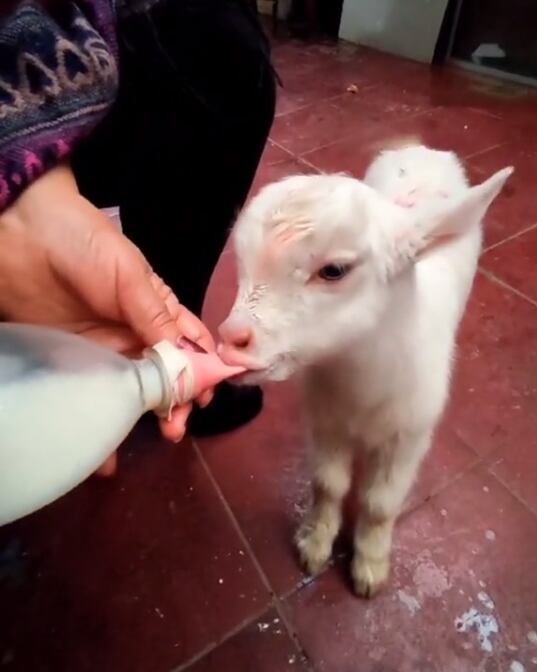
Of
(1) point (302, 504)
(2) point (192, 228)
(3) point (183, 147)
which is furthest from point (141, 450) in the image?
(3) point (183, 147)

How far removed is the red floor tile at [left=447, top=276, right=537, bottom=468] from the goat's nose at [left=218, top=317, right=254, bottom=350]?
773 mm

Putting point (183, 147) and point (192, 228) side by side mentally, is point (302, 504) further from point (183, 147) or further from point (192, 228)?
point (183, 147)

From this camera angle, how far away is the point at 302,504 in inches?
47.2

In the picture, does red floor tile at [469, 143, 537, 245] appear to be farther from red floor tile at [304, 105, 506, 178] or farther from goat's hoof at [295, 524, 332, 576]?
goat's hoof at [295, 524, 332, 576]

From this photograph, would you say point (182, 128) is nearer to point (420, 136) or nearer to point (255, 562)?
point (255, 562)

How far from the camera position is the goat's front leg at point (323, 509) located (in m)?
1.03

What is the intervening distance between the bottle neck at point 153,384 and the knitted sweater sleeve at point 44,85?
0.26 m

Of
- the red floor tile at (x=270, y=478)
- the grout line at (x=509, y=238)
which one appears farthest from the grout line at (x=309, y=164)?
the red floor tile at (x=270, y=478)

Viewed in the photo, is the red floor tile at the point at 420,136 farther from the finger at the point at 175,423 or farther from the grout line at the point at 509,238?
the finger at the point at 175,423

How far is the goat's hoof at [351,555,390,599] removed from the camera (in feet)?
3.44

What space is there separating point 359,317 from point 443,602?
1.92 feet

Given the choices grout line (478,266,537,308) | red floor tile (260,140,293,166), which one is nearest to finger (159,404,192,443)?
grout line (478,266,537,308)

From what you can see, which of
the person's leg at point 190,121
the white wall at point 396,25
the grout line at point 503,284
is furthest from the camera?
the white wall at point 396,25

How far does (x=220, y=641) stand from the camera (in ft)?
3.31
